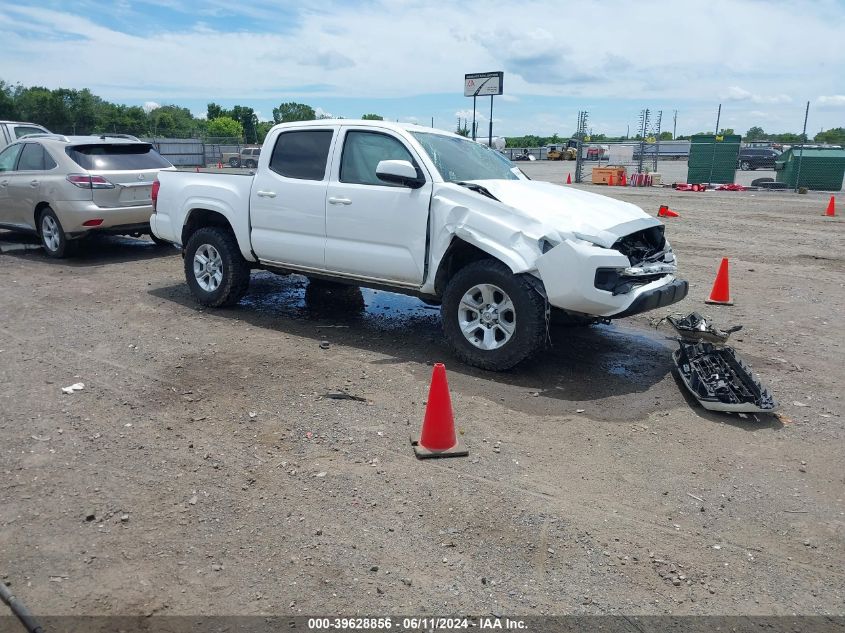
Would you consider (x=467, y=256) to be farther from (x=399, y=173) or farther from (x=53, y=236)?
(x=53, y=236)

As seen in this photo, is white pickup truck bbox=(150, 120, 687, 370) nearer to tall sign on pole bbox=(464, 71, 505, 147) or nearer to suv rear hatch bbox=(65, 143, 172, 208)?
suv rear hatch bbox=(65, 143, 172, 208)

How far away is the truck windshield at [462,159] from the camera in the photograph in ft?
20.1

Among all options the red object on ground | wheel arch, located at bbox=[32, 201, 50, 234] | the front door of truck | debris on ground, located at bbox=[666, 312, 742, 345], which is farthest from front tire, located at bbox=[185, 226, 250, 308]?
the red object on ground

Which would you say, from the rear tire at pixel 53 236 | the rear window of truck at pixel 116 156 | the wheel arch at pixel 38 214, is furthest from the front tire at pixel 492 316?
the wheel arch at pixel 38 214

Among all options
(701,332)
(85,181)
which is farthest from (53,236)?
(701,332)

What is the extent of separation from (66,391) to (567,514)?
3.87 meters

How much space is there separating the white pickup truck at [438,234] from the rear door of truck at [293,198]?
14mm

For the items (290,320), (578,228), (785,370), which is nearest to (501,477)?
(578,228)

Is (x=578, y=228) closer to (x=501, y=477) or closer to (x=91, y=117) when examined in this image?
(x=501, y=477)

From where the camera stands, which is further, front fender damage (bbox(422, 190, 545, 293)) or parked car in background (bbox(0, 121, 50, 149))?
parked car in background (bbox(0, 121, 50, 149))

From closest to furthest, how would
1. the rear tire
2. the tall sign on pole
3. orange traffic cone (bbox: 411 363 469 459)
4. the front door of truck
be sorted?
orange traffic cone (bbox: 411 363 469 459)
the front door of truck
the rear tire
the tall sign on pole

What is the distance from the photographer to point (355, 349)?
6320mm

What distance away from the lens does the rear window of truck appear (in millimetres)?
10117

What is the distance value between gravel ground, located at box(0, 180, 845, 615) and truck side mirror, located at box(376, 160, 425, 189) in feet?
5.11
